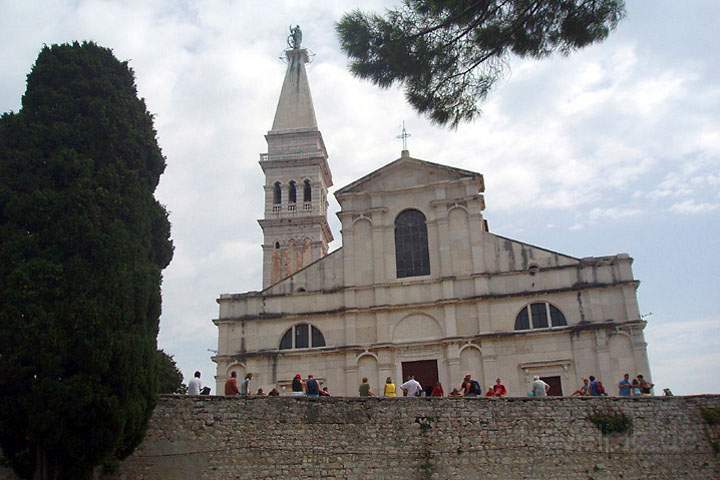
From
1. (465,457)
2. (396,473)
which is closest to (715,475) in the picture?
(465,457)

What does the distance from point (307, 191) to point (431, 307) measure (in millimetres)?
23469

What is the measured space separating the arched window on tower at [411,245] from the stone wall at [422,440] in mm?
11716

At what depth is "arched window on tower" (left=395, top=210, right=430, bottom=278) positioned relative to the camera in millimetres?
28609

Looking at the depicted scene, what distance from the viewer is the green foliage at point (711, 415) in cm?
1719

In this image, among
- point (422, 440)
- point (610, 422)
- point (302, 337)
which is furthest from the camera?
point (302, 337)

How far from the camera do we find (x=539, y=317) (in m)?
26.7

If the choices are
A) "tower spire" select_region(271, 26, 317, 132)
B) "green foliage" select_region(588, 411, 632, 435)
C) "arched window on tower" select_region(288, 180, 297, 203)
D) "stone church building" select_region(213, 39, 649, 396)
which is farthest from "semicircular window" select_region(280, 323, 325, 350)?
"tower spire" select_region(271, 26, 317, 132)

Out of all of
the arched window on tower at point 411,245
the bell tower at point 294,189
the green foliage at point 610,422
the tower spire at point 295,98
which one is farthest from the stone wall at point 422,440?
the tower spire at point 295,98

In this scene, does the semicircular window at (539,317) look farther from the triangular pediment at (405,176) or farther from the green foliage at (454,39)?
the green foliage at (454,39)

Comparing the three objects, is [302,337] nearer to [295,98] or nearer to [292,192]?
[292,192]

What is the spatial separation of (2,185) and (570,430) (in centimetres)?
1280

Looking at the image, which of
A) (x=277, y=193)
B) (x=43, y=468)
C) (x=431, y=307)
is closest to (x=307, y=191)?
(x=277, y=193)

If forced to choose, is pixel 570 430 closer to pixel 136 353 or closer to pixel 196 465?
pixel 196 465

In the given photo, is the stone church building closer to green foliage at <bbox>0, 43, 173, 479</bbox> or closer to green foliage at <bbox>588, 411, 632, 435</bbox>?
green foliage at <bbox>588, 411, 632, 435</bbox>
